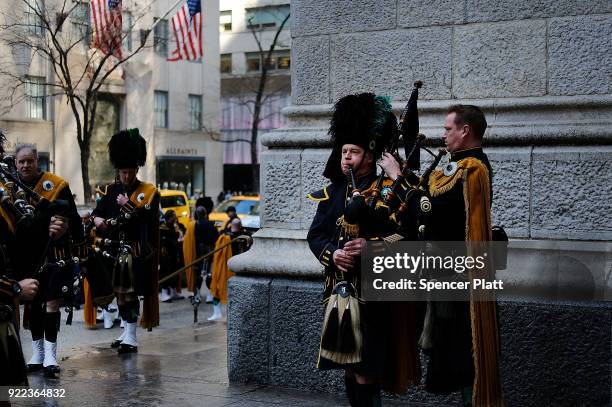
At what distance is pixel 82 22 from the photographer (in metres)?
30.0

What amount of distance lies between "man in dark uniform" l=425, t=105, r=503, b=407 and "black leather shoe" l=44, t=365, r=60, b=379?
13.2 feet

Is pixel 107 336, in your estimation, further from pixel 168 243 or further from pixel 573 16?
pixel 573 16

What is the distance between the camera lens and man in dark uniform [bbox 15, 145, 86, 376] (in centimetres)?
854

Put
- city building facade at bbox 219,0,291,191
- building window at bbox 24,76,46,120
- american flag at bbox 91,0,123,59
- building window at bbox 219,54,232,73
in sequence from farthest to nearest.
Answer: building window at bbox 219,54,232,73, city building facade at bbox 219,0,291,191, building window at bbox 24,76,46,120, american flag at bbox 91,0,123,59

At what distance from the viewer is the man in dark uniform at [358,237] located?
5.69 meters

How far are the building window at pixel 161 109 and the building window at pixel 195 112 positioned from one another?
2064 mm

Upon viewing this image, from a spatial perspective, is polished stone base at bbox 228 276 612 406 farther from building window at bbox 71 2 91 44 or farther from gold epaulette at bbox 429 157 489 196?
building window at bbox 71 2 91 44

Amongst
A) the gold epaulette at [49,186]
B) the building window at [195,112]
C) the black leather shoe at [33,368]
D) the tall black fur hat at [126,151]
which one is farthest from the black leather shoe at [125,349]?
the building window at [195,112]

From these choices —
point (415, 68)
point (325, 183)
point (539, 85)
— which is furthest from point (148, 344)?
point (539, 85)

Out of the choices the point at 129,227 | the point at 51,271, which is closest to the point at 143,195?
the point at 129,227

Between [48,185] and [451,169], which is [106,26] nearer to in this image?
[48,185]

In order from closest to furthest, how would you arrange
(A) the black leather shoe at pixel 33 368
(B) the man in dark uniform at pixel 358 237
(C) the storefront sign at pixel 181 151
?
(B) the man in dark uniform at pixel 358 237
(A) the black leather shoe at pixel 33 368
(C) the storefront sign at pixel 181 151

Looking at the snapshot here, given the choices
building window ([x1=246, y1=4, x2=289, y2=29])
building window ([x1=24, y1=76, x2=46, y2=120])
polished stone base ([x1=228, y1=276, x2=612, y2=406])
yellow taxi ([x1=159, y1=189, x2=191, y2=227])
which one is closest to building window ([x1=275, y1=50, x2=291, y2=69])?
building window ([x1=246, y1=4, x2=289, y2=29])

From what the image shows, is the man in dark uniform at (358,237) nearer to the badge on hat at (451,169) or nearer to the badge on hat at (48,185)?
the badge on hat at (451,169)
